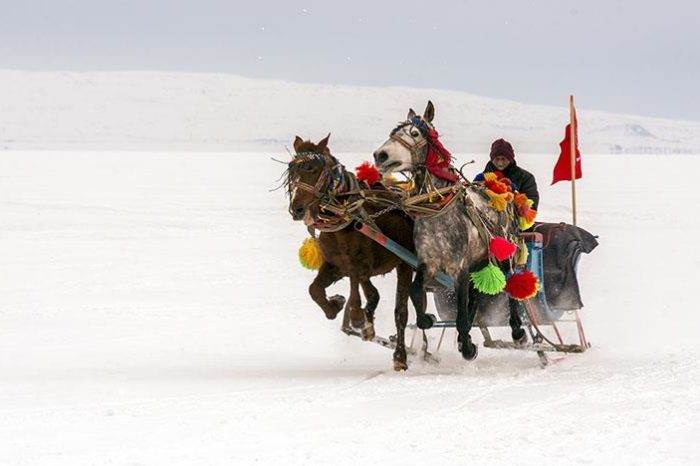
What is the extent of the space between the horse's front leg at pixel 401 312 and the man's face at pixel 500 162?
1.65 m

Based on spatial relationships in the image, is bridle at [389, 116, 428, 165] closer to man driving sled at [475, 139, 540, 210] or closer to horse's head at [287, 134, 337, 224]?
horse's head at [287, 134, 337, 224]

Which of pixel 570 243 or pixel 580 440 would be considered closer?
pixel 580 440

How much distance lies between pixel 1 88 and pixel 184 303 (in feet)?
374

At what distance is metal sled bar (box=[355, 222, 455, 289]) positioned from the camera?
32.6ft

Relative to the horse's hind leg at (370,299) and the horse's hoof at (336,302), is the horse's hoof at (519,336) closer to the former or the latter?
the horse's hind leg at (370,299)

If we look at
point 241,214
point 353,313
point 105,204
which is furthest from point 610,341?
point 105,204

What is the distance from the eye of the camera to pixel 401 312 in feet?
33.7

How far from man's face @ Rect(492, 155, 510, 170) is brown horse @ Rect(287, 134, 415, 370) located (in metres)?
1.45

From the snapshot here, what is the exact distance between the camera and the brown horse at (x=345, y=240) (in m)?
9.65

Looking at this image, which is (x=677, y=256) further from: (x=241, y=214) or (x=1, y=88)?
(x=1, y=88)

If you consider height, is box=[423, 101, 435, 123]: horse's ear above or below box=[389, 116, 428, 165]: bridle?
above

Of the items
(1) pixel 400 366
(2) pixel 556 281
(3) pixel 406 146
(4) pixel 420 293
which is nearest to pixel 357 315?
(1) pixel 400 366

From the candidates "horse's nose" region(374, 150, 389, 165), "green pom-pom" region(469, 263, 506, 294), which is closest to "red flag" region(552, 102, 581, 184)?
"green pom-pom" region(469, 263, 506, 294)

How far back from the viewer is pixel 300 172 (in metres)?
9.62
